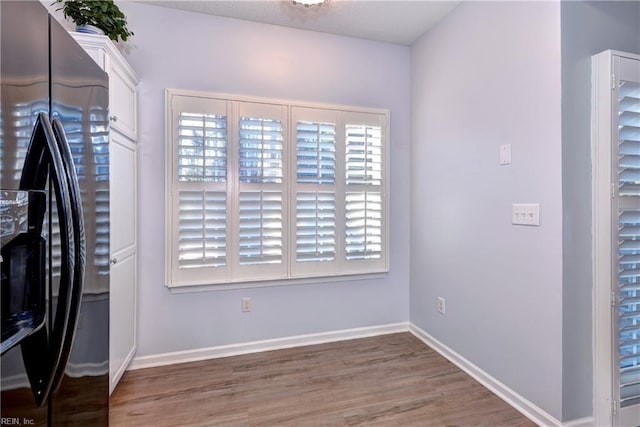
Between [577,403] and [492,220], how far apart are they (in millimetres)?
1072

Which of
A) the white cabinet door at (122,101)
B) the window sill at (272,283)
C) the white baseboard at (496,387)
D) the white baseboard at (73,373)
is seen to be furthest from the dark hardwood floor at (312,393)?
the white cabinet door at (122,101)

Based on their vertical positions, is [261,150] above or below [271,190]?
above

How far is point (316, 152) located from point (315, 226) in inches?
24.4

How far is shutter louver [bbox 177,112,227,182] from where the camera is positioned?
235 centimetres

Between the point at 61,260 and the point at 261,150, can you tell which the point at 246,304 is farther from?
the point at 61,260

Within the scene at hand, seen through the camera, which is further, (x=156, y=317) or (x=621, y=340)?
(x=156, y=317)

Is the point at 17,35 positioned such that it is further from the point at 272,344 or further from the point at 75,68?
the point at 272,344

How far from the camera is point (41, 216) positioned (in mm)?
834

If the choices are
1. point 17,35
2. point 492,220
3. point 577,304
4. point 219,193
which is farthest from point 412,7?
point 17,35

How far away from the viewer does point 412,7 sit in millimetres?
2402

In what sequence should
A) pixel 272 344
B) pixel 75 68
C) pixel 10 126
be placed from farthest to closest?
pixel 272 344 < pixel 75 68 < pixel 10 126

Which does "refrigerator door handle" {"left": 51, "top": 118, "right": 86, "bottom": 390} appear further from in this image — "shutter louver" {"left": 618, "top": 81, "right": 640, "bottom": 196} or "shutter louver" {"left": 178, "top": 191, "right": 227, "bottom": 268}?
"shutter louver" {"left": 618, "top": 81, "right": 640, "bottom": 196}

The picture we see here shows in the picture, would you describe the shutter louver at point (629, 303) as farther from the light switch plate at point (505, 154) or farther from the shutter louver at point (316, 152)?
the shutter louver at point (316, 152)

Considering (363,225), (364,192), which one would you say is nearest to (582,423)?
(363,225)
